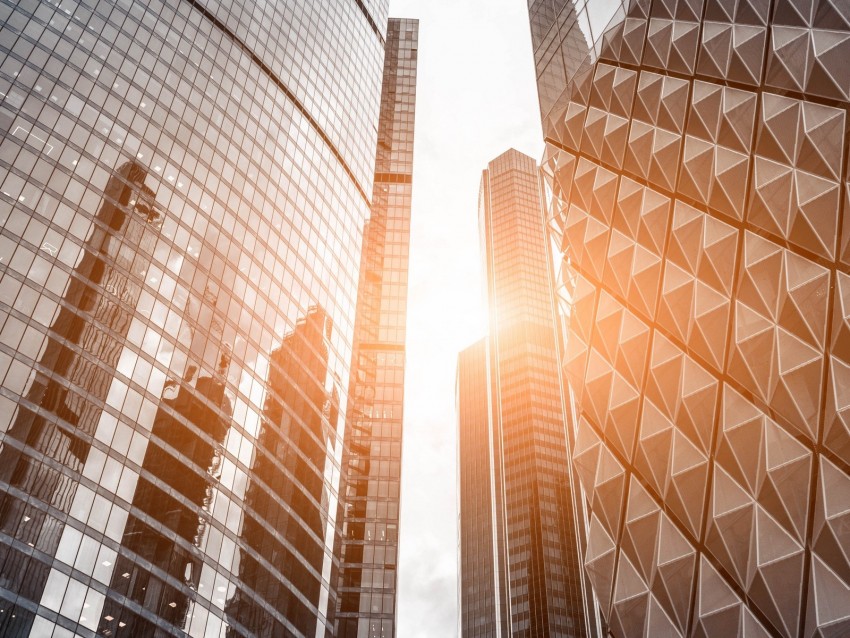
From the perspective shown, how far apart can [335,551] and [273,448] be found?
40.3 feet

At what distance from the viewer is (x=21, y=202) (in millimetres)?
43625

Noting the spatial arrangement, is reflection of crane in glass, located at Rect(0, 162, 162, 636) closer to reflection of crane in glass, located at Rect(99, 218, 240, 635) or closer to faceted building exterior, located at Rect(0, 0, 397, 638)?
faceted building exterior, located at Rect(0, 0, 397, 638)

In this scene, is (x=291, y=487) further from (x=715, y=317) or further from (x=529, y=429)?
(x=529, y=429)

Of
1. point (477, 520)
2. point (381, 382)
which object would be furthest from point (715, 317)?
point (477, 520)

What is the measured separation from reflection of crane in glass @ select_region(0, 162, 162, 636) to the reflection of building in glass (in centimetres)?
1386

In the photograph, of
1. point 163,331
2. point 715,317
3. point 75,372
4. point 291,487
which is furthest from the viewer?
point 291,487

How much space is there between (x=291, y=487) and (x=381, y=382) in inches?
1823

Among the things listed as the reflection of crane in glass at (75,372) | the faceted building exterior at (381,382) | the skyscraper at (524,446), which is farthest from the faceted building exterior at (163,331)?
the skyscraper at (524,446)

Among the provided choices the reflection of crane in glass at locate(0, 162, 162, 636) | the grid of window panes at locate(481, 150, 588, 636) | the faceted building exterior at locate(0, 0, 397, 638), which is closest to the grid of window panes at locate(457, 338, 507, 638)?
the grid of window panes at locate(481, 150, 588, 636)

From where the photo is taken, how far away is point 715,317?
79.4 ft

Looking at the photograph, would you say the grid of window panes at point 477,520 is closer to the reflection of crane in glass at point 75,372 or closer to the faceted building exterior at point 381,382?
the faceted building exterior at point 381,382

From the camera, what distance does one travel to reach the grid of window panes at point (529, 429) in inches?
5463

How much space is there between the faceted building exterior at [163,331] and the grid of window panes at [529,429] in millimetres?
88483

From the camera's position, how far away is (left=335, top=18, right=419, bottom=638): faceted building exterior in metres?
81.7
